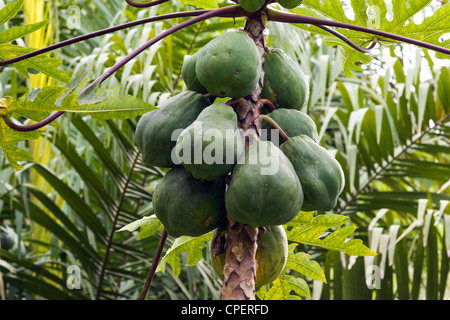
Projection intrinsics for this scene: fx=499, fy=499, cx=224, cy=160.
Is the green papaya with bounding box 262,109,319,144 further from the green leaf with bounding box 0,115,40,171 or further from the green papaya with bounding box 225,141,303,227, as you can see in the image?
the green leaf with bounding box 0,115,40,171

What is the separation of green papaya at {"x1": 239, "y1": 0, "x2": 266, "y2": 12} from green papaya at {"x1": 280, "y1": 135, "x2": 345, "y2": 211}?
241mm

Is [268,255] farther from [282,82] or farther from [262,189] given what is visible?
[282,82]

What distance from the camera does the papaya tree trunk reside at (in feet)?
2.59

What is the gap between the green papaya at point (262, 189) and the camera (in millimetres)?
765

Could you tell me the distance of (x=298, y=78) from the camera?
38.1 inches

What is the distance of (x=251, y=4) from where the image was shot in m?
0.86

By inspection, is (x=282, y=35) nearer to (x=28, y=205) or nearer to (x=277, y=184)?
(x=28, y=205)

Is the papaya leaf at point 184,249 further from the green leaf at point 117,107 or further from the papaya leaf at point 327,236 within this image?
the green leaf at point 117,107

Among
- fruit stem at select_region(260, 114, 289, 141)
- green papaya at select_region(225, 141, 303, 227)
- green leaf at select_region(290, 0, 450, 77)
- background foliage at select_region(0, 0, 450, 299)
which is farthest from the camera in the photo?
background foliage at select_region(0, 0, 450, 299)

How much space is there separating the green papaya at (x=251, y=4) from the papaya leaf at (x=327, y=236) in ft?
1.52

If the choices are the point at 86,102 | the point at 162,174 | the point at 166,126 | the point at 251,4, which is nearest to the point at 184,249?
the point at 166,126

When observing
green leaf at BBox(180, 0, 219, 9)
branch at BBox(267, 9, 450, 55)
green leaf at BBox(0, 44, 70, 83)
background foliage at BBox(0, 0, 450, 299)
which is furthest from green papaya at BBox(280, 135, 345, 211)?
background foliage at BBox(0, 0, 450, 299)

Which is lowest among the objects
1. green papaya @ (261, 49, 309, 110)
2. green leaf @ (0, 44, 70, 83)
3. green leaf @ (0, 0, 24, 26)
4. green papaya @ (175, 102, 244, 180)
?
green papaya @ (175, 102, 244, 180)
